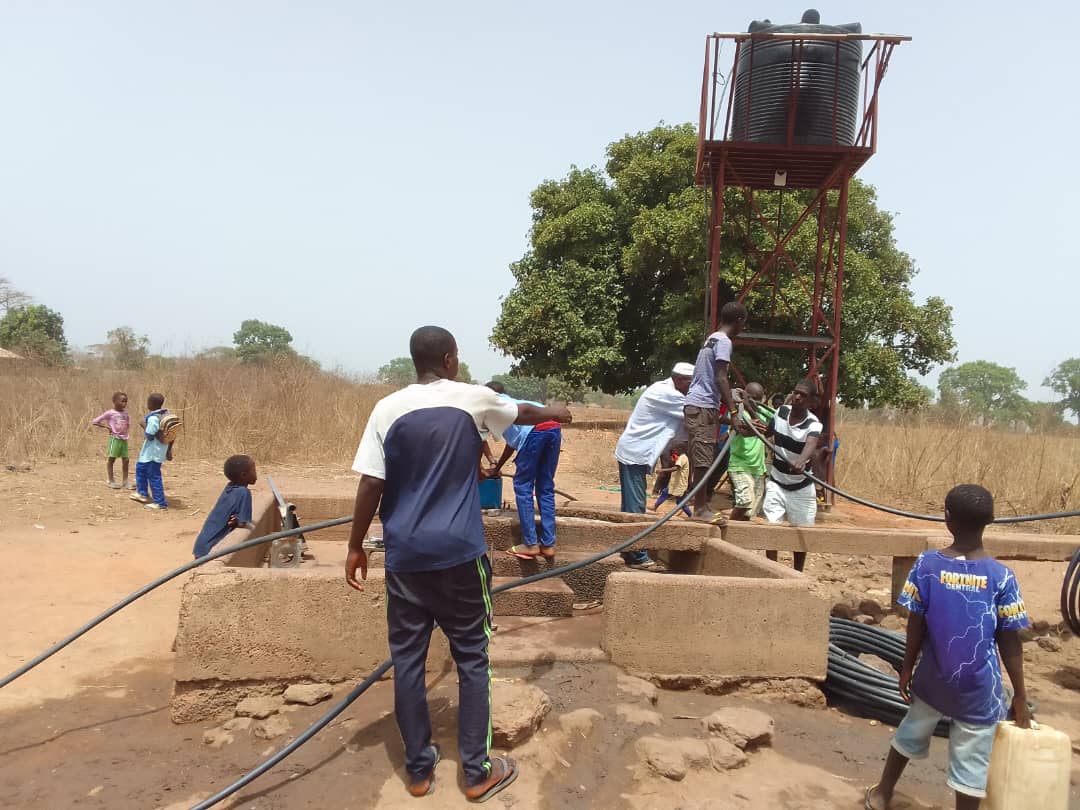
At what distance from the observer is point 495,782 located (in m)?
2.84

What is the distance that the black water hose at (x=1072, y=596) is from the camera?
168 inches

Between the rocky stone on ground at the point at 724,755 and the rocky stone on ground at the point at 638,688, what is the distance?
0.45 metres

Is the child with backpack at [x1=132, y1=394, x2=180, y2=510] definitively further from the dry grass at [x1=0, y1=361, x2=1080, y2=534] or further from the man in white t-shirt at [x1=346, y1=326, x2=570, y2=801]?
the man in white t-shirt at [x1=346, y1=326, x2=570, y2=801]

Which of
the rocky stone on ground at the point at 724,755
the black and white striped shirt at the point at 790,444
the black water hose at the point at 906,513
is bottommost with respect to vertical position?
the rocky stone on ground at the point at 724,755

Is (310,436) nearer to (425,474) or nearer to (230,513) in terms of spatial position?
(230,513)

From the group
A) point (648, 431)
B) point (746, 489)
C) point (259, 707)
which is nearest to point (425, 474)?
point (259, 707)

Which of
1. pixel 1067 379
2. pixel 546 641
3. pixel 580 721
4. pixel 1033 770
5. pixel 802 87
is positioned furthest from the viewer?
pixel 1067 379

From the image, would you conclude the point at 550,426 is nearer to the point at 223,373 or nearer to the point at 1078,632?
the point at 1078,632

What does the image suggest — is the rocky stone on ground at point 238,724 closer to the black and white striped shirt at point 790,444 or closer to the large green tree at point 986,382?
the black and white striped shirt at point 790,444

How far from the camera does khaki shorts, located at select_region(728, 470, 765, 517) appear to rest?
6258 mm

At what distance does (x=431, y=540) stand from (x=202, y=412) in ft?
38.1

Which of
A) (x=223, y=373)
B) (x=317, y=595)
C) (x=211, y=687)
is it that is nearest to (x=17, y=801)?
(x=211, y=687)

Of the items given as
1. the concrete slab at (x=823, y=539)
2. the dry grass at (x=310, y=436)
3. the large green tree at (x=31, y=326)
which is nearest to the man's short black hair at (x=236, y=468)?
the concrete slab at (x=823, y=539)

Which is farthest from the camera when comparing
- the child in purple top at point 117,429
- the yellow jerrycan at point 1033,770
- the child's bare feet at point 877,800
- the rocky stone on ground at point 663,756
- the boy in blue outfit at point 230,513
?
the child in purple top at point 117,429
